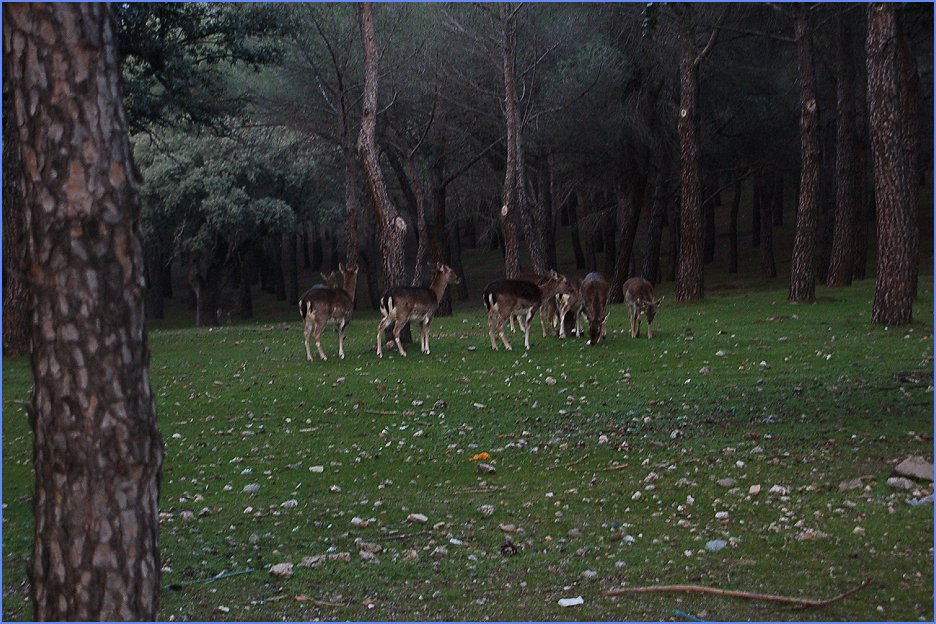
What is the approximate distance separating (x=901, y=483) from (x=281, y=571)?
477 centimetres

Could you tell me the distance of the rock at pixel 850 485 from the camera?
8.55m

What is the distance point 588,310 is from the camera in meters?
19.3

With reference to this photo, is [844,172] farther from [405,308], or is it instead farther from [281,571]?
[281,571]

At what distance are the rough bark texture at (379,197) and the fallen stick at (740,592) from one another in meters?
14.0

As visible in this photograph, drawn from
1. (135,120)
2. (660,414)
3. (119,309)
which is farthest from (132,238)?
(135,120)

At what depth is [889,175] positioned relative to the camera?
18.8m

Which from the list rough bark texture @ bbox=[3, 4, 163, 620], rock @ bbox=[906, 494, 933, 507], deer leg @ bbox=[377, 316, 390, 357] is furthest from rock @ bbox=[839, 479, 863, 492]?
deer leg @ bbox=[377, 316, 390, 357]

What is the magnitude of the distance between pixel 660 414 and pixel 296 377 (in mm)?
6330

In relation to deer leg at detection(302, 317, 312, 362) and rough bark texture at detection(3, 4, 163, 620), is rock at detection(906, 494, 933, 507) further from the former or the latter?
deer leg at detection(302, 317, 312, 362)

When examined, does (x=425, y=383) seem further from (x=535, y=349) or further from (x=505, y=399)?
(x=535, y=349)

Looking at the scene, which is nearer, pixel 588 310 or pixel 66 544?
pixel 66 544

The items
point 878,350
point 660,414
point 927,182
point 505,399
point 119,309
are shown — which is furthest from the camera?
point 927,182

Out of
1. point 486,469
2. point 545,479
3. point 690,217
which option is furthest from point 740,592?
point 690,217

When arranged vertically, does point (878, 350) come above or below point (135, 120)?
below
